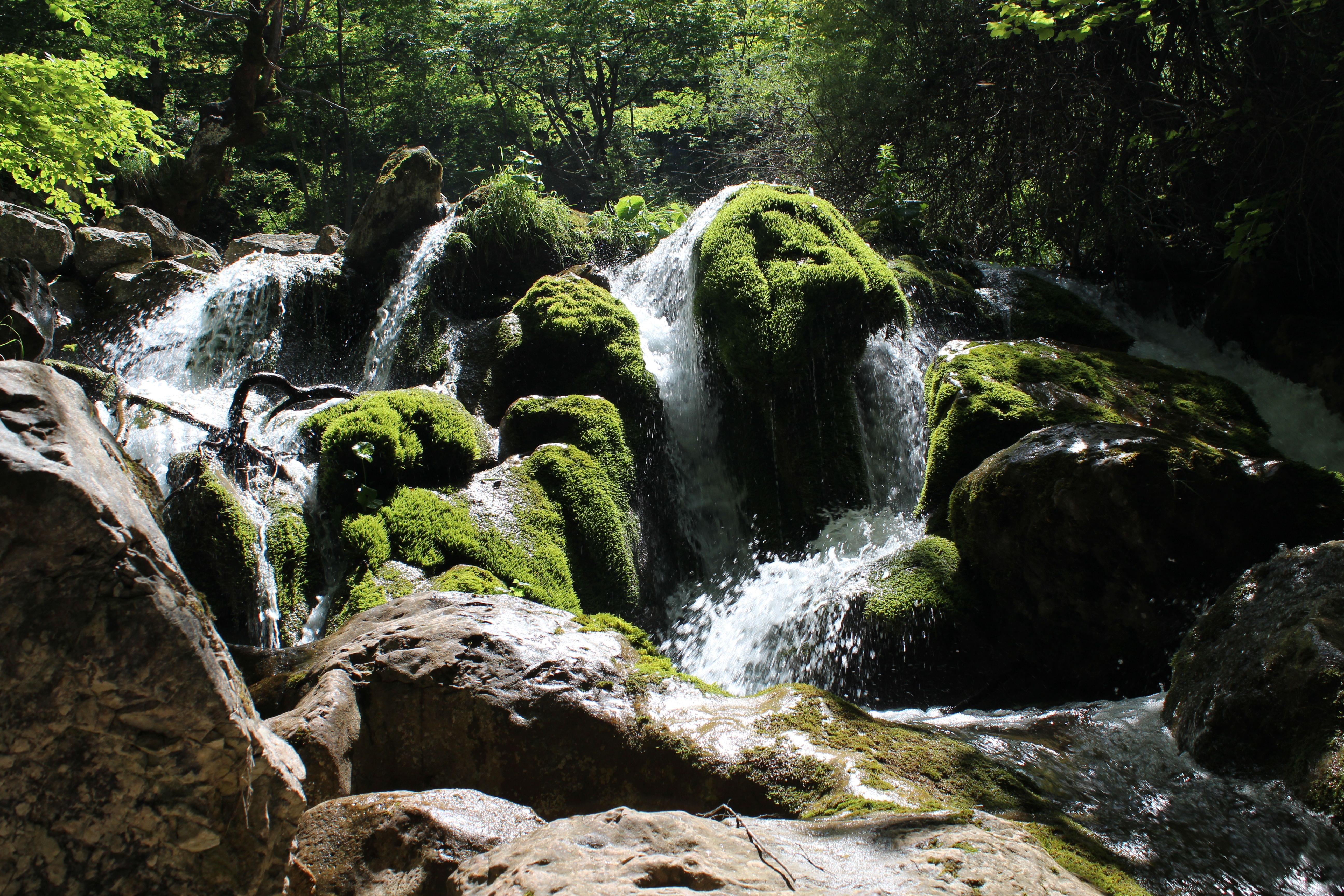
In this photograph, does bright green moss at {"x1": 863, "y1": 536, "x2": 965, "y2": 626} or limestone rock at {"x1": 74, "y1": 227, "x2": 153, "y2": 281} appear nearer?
bright green moss at {"x1": 863, "y1": 536, "x2": 965, "y2": 626}

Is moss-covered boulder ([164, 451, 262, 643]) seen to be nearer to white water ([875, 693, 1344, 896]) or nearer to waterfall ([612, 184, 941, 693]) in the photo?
waterfall ([612, 184, 941, 693])

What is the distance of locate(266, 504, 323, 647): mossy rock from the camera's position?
5.12 metres

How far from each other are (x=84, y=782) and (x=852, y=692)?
13.7ft

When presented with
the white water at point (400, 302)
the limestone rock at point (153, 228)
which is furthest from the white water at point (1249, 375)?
the limestone rock at point (153, 228)

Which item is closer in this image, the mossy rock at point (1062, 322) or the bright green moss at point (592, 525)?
the bright green moss at point (592, 525)

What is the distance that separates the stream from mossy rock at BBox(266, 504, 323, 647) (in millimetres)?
83

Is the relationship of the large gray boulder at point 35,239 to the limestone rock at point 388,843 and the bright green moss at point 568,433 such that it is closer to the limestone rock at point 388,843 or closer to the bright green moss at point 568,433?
the bright green moss at point 568,433

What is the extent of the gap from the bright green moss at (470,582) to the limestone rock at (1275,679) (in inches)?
142

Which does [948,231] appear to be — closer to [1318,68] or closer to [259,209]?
[1318,68]

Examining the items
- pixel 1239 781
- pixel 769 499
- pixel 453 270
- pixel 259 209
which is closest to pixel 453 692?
pixel 1239 781

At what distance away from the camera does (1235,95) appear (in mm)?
7414

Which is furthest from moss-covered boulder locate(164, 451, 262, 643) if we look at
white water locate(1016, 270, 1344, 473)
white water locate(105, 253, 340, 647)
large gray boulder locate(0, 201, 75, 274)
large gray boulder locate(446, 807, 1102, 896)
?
white water locate(1016, 270, 1344, 473)

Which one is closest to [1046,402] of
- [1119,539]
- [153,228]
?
[1119,539]

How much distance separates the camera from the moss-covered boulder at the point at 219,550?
4.81 meters
